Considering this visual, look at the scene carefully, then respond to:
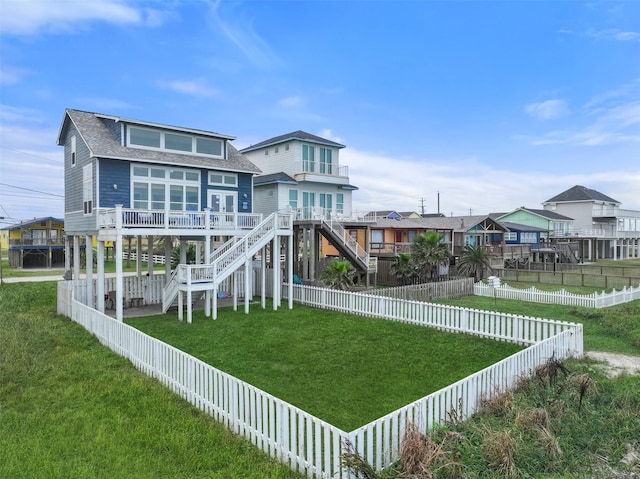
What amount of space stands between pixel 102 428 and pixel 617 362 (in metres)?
12.4

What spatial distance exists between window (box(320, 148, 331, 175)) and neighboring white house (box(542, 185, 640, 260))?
47.7m

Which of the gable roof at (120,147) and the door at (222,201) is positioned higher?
the gable roof at (120,147)

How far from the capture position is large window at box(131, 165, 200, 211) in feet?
60.8

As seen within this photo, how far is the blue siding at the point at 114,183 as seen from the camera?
1748 cm

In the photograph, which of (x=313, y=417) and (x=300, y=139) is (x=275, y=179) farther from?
(x=313, y=417)

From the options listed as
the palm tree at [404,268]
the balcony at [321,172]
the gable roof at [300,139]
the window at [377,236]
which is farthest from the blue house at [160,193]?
the window at [377,236]

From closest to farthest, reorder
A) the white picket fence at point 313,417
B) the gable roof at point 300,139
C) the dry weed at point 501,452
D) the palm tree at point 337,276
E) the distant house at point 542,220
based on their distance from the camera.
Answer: the dry weed at point 501,452 < the white picket fence at point 313,417 < the palm tree at point 337,276 < the gable roof at point 300,139 < the distant house at point 542,220

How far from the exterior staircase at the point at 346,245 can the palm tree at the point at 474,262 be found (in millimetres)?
8604

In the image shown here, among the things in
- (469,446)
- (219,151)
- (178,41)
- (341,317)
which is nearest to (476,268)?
(341,317)

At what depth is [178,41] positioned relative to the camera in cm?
1759

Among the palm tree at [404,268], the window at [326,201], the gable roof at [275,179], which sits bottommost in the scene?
the palm tree at [404,268]

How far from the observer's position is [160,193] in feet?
62.8

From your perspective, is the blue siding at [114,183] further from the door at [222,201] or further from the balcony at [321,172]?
the balcony at [321,172]

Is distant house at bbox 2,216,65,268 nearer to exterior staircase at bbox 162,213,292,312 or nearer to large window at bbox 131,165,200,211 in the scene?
large window at bbox 131,165,200,211
